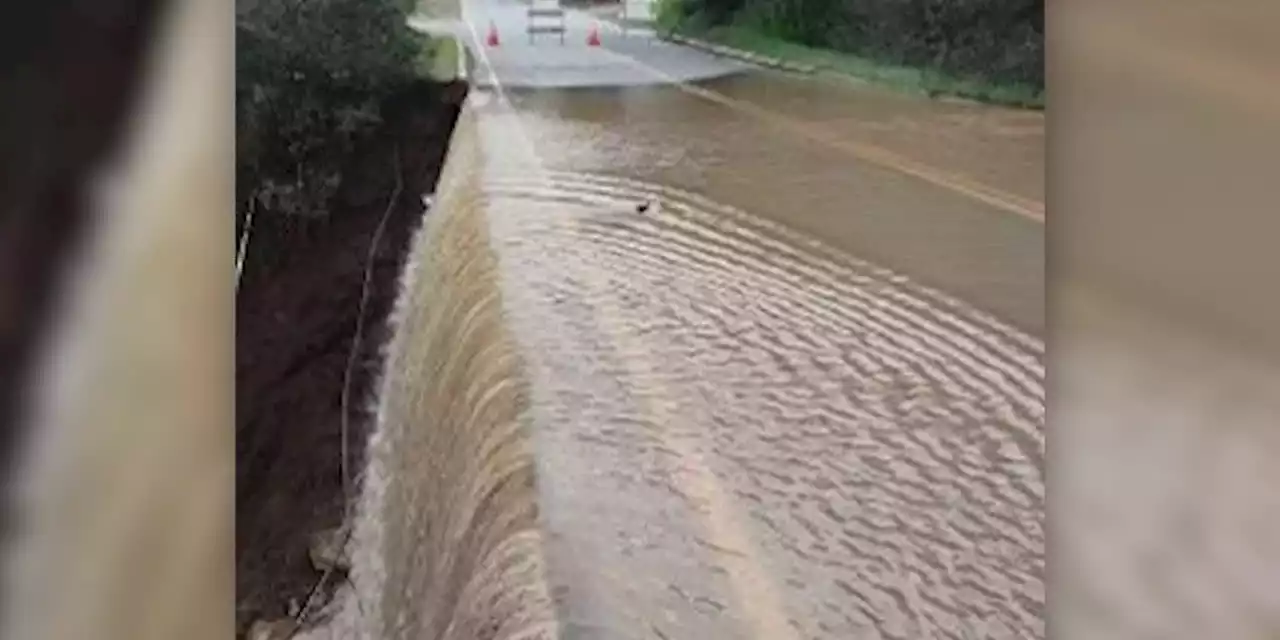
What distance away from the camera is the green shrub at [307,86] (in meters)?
0.82

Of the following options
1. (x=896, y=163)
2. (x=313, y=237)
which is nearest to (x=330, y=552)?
(x=313, y=237)

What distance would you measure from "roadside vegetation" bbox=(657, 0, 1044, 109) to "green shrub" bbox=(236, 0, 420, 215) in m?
0.23


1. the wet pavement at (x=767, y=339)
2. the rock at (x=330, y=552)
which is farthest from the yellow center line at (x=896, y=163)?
the rock at (x=330, y=552)

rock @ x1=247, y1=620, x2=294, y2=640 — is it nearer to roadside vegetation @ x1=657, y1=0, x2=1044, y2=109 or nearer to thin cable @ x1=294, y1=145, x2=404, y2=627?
thin cable @ x1=294, y1=145, x2=404, y2=627

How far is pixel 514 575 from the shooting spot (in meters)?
0.75

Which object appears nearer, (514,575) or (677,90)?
(514,575)

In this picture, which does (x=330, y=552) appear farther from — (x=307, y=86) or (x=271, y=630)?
(x=307, y=86)

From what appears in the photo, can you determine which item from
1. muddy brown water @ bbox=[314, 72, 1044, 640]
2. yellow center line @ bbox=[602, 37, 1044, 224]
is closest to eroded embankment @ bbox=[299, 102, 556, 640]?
muddy brown water @ bbox=[314, 72, 1044, 640]

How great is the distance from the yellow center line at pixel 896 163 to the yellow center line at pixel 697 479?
124mm

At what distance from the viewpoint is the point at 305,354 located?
80cm

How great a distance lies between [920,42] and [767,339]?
20cm
